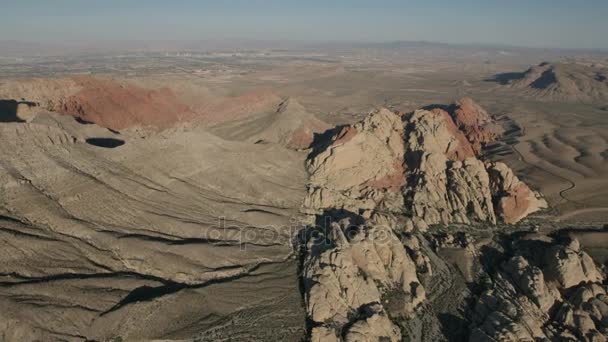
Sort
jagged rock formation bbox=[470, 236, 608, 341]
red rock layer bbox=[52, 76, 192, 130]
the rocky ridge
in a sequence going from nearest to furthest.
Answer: jagged rock formation bbox=[470, 236, 608, 341], the rocky ridge, red rock layer bbox=[52, 76, 192, 130]

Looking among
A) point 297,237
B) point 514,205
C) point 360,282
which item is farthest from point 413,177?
point 360,282

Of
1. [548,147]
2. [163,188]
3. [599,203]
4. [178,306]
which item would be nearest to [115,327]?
[178,306]

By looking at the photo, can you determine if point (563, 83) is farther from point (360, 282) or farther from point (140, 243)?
point (140, 243)

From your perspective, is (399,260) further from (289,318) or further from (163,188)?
(163,188)

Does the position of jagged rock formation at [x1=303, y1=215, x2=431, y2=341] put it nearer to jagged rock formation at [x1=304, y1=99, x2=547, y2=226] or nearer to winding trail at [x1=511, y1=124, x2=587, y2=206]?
jagged rock formation at [x1=304, y1=99, x2=547, y2=226]

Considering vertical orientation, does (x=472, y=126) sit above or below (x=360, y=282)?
above

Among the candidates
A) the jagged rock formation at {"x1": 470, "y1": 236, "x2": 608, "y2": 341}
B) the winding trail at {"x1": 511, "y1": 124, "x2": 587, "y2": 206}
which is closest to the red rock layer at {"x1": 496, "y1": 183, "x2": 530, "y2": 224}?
the winding trail at {"x1": 511, "y1": 124, "x2": 587, "y2": 206}
